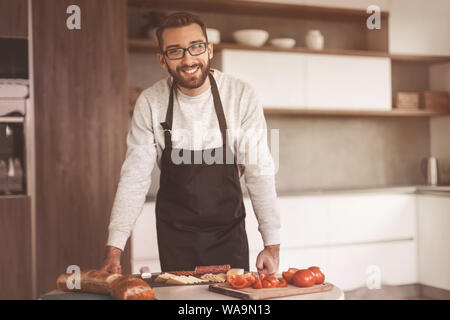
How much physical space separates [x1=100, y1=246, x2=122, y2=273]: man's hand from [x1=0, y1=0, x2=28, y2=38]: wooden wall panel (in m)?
2.02

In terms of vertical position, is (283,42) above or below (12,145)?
above

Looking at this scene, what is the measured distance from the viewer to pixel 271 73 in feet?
13.4

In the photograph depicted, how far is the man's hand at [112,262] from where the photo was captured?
1.77 m

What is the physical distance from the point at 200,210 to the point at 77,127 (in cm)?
160

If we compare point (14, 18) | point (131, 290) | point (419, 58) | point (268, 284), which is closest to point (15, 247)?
point (14, 18)

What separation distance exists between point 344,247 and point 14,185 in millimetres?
2210

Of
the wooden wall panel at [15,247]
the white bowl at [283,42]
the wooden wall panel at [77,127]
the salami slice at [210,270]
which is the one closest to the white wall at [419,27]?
the white bowl at [283,42]

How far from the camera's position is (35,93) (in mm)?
3436

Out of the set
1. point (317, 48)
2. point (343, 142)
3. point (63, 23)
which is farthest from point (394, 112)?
point (63, 23)

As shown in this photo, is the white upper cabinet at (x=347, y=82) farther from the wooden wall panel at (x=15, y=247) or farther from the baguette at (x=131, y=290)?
the baguette at (x=131, y=290)

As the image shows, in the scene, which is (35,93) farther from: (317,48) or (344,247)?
(344,247)

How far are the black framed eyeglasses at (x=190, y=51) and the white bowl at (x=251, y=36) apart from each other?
2060 mm

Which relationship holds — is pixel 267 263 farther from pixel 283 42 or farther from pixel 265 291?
pixel 283 42

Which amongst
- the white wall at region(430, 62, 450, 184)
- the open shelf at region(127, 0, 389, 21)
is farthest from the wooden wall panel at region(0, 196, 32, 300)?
the white wall at region(430, 62, 450, 184)
